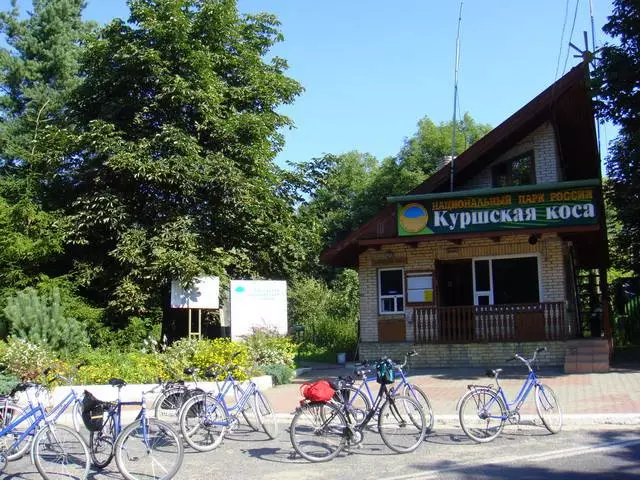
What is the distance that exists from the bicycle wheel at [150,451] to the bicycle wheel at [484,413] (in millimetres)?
3749

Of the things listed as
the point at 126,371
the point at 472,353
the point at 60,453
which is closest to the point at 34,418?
the point at 60,453

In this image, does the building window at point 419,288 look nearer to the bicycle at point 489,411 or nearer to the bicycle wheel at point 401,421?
the bicycle at point 489,411

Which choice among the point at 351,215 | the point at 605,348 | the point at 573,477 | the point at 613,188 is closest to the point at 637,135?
the point at 613,188

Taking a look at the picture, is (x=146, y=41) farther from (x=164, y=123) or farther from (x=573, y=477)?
(x=573, y=477)

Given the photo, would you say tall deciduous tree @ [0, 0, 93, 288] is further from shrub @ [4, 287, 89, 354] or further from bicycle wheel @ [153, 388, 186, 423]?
bicycle wheel @ [153, 388, 186, 423]

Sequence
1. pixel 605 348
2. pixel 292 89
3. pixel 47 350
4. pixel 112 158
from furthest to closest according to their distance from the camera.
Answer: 1. pixel 292 89
2. pixel 112 158
3. pixel 605 348
4. pixel 47 350

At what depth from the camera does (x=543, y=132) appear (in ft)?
61.3

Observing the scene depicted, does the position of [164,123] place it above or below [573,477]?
above

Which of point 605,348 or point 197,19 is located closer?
point 605,348

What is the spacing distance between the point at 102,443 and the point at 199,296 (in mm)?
9819

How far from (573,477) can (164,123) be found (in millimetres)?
16615

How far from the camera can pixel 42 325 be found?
15352 millimetres

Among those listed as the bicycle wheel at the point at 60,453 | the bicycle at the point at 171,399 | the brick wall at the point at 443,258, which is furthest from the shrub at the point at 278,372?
the bicycle wheel at the point at 60,453

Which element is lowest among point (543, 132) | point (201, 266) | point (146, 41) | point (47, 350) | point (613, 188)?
point (47, 350)
